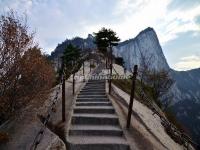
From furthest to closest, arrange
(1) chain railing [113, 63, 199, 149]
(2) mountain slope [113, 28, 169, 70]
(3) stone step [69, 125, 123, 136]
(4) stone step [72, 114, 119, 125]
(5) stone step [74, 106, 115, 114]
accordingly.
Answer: (2) mountain slope [113, 28, 169, 70] → (5) stone step [74, 106, 115, 114] → (4) stone step [72, 114, 119, 125] → (3) stone step [69, 125, 123, 136] → (1) chain railing [113, 63, 199, 149]

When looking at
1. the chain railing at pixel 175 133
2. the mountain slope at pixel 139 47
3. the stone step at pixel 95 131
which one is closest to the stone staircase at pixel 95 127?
the stone step at pixel 95 131

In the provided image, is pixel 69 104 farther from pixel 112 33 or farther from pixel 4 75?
pixel 112 33

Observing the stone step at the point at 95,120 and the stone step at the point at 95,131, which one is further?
the stone step at the point at 95,120

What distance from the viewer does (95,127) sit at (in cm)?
1291

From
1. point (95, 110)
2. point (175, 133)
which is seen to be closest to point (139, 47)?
point (175, 133)

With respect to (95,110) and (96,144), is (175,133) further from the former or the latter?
(96,144)

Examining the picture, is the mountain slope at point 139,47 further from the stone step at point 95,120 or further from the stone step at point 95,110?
the stone step at point 95,120

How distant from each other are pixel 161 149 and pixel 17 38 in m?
10.6

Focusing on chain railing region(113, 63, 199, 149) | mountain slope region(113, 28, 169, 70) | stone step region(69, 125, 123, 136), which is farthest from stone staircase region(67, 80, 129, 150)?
mountain slope region(113, 28, 169, 70)

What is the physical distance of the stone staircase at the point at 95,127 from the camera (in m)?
11.3

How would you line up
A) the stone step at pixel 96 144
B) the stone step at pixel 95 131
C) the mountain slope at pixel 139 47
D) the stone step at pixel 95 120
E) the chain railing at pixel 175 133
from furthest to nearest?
the mountain slope at pixel 139 47
the stone step at pixel 95 120
the stone step at pixel 95 131
the chain railing at pixel 175 133
the stone step at pixel 96 144

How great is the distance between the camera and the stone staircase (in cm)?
1132

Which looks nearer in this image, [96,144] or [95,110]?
[96,144]

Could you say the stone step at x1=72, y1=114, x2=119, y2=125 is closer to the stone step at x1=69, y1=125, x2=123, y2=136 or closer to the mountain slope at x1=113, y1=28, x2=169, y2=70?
the stone step at x1=69, y1=125, x2=123, y2=136
